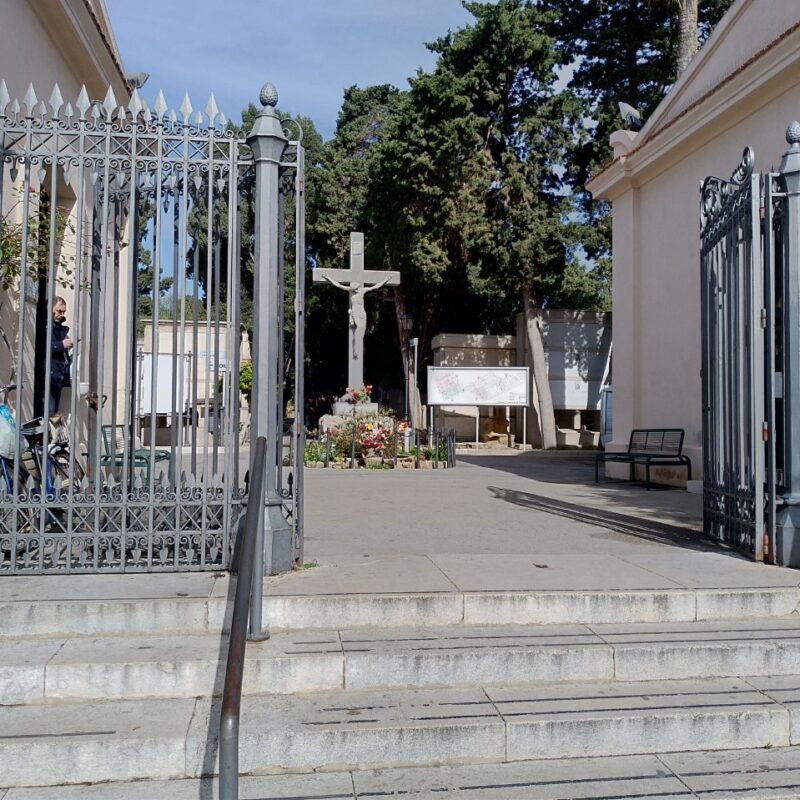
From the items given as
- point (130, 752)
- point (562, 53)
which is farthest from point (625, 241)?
point (562, 53)

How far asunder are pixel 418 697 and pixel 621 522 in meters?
4.87

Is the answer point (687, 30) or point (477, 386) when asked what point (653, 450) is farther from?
point (477, 386)

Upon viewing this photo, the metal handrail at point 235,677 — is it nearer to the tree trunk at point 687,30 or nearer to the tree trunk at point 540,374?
the tree trunk at point 687,30

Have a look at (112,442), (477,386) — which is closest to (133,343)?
(112,442)

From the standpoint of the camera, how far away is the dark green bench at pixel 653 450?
1239 cm

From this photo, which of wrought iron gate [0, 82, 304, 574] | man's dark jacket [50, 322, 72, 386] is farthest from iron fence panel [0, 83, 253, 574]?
man's dark jacket [50, 322, 72, 386]

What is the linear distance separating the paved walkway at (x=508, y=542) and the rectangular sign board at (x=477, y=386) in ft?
36.3

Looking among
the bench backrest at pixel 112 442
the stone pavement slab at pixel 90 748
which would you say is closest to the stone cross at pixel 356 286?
the bench backrest at pixel 112 442

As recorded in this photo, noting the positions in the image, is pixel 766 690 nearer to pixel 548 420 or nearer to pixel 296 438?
pixel 296 438

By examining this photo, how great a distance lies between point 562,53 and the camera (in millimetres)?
27484

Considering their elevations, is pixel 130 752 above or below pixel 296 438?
below

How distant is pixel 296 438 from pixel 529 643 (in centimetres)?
226

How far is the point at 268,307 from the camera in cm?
576

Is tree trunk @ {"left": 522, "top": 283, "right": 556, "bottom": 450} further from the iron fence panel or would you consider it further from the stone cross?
the iron fence panel
